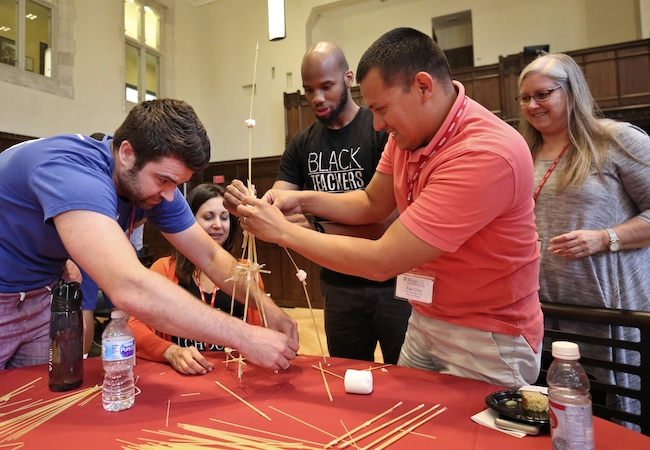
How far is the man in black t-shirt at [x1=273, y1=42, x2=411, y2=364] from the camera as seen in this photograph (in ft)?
6.13

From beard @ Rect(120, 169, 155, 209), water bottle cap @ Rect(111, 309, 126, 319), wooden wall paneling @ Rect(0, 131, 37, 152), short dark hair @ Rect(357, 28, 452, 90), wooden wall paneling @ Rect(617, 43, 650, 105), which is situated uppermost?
→ wooden wall paneling @ Rect(617, 43, 650, 105)

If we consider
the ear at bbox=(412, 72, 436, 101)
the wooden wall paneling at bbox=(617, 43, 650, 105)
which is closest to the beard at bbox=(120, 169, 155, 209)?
the ear at bbox=(412, 72, 436, 101)

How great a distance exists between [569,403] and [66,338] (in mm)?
1223

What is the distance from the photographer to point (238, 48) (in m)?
9.41

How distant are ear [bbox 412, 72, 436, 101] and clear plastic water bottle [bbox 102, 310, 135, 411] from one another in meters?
1.03

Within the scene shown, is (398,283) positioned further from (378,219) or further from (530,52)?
(530,52)

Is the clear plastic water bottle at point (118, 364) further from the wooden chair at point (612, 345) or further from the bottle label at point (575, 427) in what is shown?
the wooden chair at point (612, 345)

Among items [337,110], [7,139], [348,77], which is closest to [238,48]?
[7,139]

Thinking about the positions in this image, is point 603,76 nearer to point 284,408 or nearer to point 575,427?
point 575,427

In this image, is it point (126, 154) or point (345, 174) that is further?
point (345, 174)

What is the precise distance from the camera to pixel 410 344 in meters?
1.44

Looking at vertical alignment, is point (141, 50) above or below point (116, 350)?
above

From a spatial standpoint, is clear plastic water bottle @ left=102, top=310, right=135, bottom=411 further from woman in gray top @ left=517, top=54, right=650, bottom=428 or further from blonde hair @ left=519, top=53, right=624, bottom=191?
blonde hair @ left=519, top=53, right=624, bottom=191

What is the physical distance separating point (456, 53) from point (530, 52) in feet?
6.86
